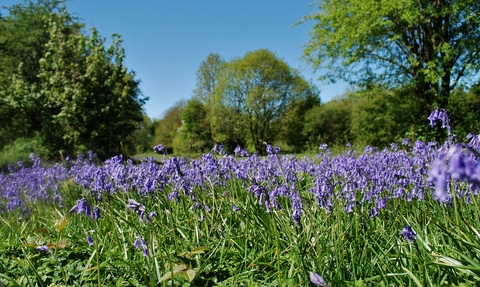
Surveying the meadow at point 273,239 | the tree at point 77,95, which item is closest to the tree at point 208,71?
the tree at point 77,95

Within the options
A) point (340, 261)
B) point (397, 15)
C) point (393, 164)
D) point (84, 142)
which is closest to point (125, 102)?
point (84, 142)

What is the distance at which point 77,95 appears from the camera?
54.5 feet

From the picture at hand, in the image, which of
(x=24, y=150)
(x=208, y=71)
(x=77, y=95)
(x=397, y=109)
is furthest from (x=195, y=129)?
(x=397, y=109)

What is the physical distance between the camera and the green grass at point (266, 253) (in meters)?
2.44

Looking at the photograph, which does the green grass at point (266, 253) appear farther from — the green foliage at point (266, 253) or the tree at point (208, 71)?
the tree at point (208, 71)

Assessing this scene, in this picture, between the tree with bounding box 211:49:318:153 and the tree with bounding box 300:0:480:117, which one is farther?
the tree with bounding box 211:49:318:153

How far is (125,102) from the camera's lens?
1819 cm

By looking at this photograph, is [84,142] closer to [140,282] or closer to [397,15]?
[397,15]

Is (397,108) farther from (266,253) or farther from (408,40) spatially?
(266,253)

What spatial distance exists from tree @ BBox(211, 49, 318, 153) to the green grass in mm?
27217

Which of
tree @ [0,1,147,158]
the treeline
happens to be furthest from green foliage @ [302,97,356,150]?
tree @ [0,1,147,158]

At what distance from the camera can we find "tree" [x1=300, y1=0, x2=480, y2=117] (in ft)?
42.1

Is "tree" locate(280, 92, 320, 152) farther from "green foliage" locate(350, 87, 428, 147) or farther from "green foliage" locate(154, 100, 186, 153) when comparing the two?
"green foliage" locate(154, 100, 186, 153)

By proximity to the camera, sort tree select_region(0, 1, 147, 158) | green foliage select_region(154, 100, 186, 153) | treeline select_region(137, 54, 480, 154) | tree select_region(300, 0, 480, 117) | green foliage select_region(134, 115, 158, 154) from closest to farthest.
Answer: tree select_region(300, 0, 480, 117), tree select_region(0, 1, 147, 158), treeline select_region(137, 54, 480, 154), green foliage select_region(154, 100, 186, 153), green foliage select_region(134, 115, 158, 154)
